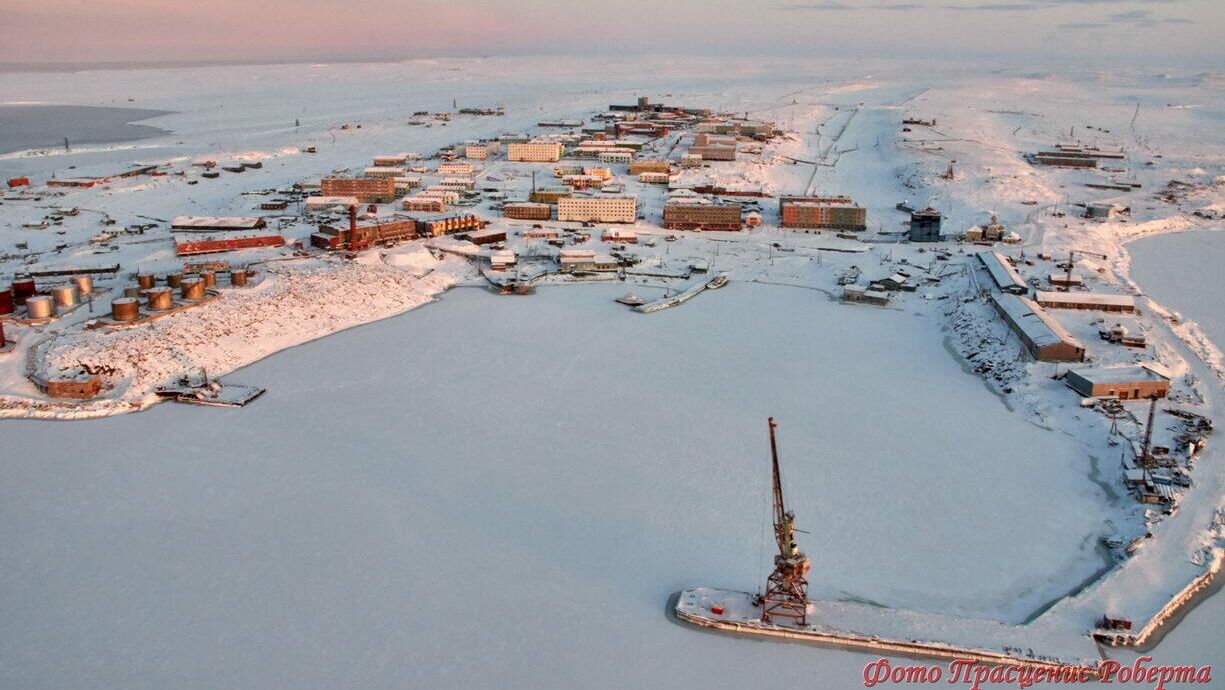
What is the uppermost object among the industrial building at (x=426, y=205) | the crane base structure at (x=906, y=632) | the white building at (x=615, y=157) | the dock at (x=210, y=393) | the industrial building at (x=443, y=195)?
the white building at (x=615, y=157)

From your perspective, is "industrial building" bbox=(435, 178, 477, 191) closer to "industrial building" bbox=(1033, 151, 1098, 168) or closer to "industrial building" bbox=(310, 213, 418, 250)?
"industrial building" bbox=(310, 213, 418, 250)

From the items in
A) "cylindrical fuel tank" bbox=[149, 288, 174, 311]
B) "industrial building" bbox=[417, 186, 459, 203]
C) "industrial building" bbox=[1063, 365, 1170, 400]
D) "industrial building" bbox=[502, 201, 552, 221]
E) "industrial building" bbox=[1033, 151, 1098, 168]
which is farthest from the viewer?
"industrial building" bbox=[1033, 151, 1098, 168]

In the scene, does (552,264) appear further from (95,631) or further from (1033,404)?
(95,631)

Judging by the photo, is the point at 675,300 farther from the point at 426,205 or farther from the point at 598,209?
the point at 426,205

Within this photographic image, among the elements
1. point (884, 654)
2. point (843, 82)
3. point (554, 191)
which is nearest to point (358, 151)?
point (554, 191)

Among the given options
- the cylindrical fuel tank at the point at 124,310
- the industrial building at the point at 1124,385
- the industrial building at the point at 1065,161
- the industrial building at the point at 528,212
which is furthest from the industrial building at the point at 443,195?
the industrial building at the point at 1065,161

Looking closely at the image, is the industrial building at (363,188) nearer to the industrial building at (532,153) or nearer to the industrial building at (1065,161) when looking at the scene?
the industrial building at (532,153)

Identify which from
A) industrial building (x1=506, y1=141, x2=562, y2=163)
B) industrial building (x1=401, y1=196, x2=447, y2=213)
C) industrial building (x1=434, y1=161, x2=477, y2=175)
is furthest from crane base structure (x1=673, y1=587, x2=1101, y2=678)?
industrial building (x1=506, y1=141, x2=562, y2=163)
